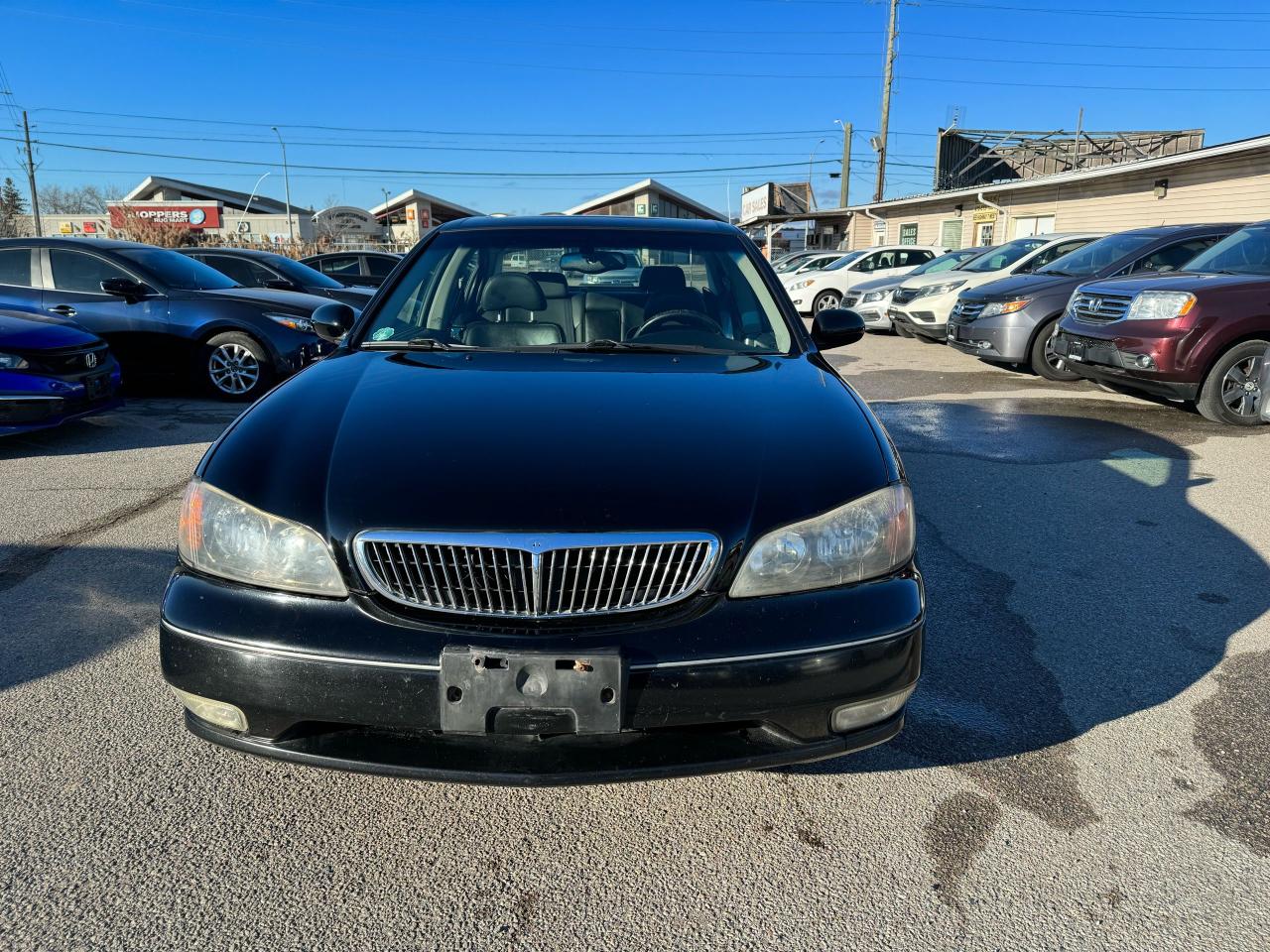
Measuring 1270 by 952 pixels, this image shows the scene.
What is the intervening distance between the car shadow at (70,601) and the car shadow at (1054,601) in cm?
256

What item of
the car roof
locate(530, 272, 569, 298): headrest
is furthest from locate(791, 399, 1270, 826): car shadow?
locate(530, 272, 569, 298): headrest

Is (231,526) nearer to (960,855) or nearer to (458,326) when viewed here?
(458,326)

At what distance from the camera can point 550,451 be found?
7.15ft

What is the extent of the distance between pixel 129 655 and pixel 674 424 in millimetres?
2185

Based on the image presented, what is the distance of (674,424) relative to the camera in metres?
2.37

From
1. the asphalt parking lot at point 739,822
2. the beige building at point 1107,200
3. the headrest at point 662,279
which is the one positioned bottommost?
the asphalt parking lot at point 739,822

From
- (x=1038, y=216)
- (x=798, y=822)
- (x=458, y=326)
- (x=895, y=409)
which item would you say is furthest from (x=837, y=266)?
(x=798, y=822)

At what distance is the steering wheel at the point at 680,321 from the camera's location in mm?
3316

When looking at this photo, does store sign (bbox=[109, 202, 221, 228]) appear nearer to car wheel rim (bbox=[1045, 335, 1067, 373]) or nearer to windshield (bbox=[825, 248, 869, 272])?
windshield (bbox=[825, 248, 869, 272])

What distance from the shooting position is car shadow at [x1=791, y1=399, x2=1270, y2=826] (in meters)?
2.63

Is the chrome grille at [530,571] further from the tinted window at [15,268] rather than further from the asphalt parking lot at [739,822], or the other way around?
the tinted window at [15,268]

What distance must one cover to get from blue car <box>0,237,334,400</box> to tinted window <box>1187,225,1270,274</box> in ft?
26.4

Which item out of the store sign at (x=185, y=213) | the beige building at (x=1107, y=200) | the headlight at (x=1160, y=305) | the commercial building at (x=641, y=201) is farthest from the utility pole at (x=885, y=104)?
the store sign at (x=185, y=213)

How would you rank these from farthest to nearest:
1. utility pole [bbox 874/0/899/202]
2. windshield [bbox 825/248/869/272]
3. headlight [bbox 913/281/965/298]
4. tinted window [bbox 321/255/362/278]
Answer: utility pole [bbox 874/0/899/202]
windshield [bbox 825/248/869/272]
tinted window [bbox 321/255/362/278]
headlight [bbox 913/281/965/298]
